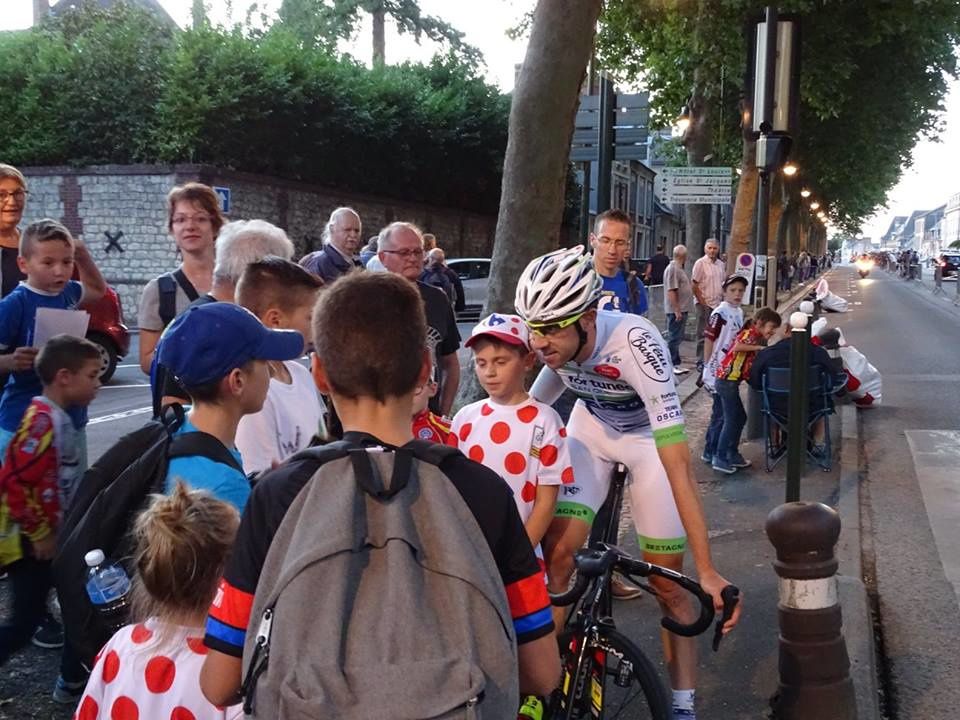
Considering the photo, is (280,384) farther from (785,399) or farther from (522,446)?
(785,399)

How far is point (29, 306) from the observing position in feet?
14.5

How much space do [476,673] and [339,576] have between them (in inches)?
10.0

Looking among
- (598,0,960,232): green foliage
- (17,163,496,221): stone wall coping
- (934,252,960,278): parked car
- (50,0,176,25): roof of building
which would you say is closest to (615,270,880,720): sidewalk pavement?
(598,0,960,232): green foliage

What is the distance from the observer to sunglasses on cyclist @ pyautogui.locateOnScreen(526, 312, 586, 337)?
301 centimetres

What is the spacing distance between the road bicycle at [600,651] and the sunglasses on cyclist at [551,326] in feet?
2.23

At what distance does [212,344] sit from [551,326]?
3.60 ft

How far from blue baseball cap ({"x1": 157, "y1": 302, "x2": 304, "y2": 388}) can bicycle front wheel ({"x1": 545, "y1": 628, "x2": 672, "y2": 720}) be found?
1.28 meters

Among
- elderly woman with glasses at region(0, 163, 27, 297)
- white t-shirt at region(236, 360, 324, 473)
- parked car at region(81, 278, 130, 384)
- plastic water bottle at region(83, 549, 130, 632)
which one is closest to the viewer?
plastic water bottle at region(83, 549, 130, 632)

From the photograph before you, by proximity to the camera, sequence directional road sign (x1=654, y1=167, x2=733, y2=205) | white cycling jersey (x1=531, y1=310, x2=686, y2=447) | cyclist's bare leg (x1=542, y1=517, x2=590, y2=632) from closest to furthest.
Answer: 1. white cycling jersey (x1=531, y1=310, x2=686, y2=447)
2. cyclist's bare leg (x1=542, y1=517, x2=590, y2=632)
3. directional road sign (x1=654, y1=167, x2=733, y2=205)

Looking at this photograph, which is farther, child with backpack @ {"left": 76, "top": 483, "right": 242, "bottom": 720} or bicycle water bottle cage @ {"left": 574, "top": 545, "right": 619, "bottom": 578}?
bicycle water bottle cage @ {"left": 574, "top": 545, "right": 619, "bottom": 578}

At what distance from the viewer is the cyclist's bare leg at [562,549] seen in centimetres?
339

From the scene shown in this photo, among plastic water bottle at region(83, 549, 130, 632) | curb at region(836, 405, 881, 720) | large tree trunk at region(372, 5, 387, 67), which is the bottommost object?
curb at region(836, 405, 881, 720)

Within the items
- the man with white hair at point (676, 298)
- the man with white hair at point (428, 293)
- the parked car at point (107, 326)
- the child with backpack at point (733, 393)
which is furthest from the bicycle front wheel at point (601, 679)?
the man with white hair at point (676, 298)

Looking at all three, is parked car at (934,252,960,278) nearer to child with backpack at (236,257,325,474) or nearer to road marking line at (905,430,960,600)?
road marking line at (905,430,960,600)
